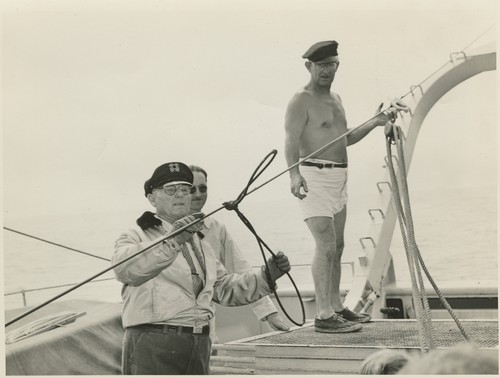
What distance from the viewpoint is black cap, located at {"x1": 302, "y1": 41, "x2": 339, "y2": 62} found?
71.8 inches

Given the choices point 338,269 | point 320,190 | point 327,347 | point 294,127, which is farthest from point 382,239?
point 327,347

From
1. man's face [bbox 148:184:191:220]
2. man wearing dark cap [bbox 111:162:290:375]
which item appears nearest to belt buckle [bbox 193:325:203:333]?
man wearing dark cap [bbox 111:162:290:375]

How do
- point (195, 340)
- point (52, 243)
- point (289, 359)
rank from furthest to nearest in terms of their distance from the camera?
point (52, 243), point (289, 359), point (195, 340)

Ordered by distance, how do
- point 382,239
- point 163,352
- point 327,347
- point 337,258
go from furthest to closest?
point 382,239
point 337,258
point 327,347
point 163,352

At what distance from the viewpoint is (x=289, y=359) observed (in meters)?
1.71

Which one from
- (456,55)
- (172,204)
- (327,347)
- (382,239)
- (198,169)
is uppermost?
(456,55)

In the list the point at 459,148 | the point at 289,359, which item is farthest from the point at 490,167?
the point at 289,359

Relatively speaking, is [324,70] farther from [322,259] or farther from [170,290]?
[170,290]

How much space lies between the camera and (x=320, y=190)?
6.31 feet

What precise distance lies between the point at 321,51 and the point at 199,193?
46 centimetres

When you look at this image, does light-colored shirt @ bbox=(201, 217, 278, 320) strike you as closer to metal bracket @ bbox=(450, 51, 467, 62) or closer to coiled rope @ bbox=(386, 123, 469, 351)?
coiled rope @ bbox=(386, 123, 469, 351)

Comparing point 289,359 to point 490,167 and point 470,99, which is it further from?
point 470,99

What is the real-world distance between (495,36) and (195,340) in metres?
0.96

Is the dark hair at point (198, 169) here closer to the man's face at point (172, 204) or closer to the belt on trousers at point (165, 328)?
the man's face at point (172, 204)
